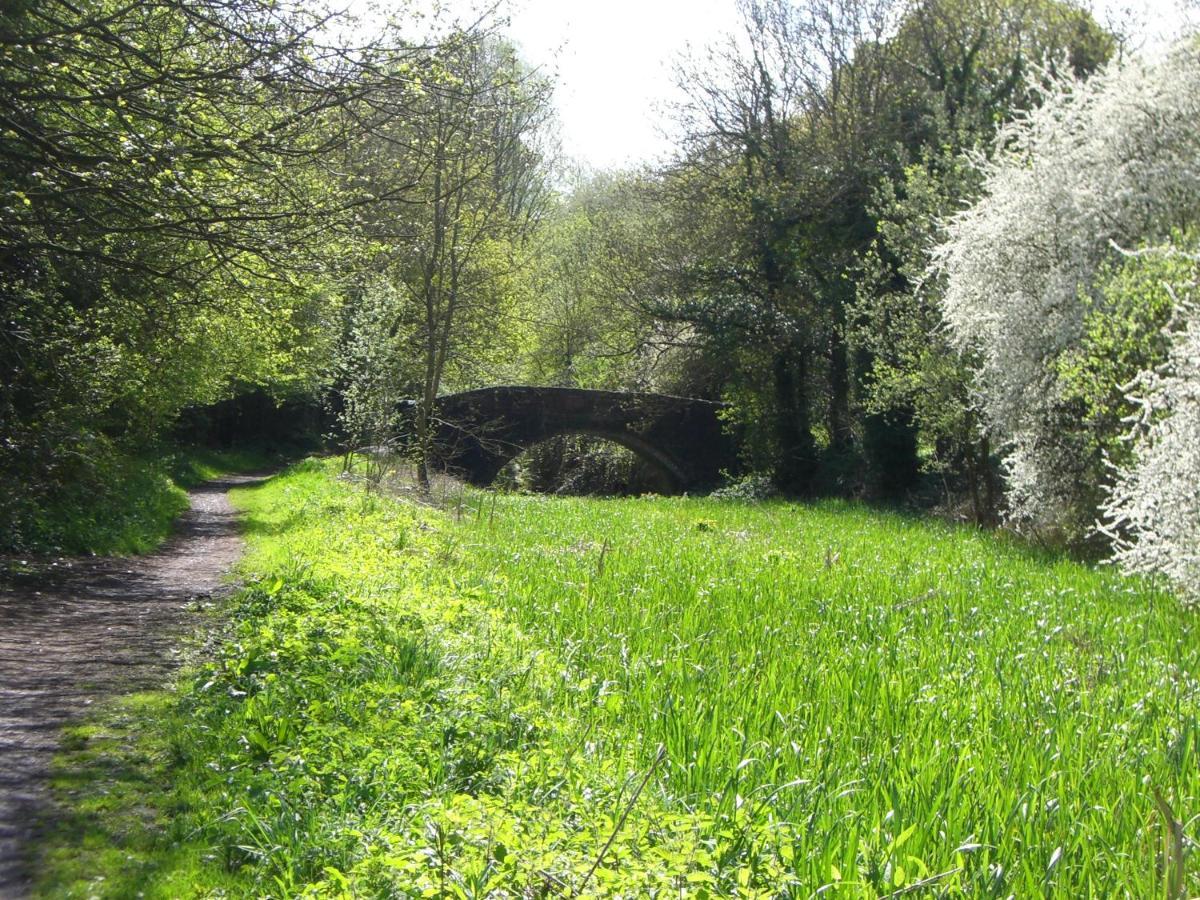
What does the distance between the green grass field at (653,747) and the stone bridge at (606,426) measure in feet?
68.5

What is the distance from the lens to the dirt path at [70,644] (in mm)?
5148

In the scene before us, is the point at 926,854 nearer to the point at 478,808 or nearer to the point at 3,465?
the point at 478,808

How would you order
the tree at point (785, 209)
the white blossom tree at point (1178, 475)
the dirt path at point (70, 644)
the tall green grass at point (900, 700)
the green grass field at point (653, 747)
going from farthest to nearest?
the tree at point (785, 209)
the white blossom tree at point (1178, 475)
the dirt path at point (70, 644)
the tall green grass at point (900, 700)
the green grass field at point (653, 747)

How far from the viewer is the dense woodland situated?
31.2ft

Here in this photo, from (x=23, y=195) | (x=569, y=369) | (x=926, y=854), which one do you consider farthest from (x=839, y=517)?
(x=569, y=369)

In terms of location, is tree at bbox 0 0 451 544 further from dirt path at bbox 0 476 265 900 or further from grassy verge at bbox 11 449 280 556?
dirt path at bbox 0 476 265 900

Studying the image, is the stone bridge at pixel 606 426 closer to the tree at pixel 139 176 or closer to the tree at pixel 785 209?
the tree at pixel 785 209

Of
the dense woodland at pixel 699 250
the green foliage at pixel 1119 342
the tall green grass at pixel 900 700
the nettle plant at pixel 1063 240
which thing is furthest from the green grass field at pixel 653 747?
the nettle plant at pixel 1063 240

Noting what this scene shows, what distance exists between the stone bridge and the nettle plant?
1642 cm

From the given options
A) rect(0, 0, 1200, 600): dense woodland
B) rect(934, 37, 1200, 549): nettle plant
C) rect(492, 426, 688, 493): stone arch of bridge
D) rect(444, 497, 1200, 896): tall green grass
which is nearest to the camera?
rect(444, 497, 1200, 896): tall green grass

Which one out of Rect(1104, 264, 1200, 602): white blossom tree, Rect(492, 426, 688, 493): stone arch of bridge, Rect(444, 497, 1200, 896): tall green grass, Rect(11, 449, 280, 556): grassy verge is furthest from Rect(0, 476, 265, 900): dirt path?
Rect(492, 426, 688, 493): stone arch of bridge

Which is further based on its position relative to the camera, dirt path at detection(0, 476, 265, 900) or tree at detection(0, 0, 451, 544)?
tree at detection(0, 0, 451, 544)

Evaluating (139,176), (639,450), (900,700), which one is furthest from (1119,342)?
(639,450)

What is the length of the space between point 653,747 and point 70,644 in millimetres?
6092
